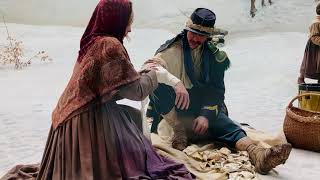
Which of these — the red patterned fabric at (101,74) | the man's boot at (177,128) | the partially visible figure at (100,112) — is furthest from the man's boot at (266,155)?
the red patterned fabric at (101,74)

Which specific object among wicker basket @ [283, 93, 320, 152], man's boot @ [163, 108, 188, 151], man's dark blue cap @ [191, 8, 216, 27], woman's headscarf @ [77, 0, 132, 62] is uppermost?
woman's headscarf @ [77, 0, 132, 62]

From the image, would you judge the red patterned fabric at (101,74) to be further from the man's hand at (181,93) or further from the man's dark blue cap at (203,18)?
the man's dark blue cap at (203,18)

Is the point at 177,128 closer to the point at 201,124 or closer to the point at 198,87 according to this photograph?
the point at 201,124

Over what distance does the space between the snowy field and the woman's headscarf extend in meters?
1.75

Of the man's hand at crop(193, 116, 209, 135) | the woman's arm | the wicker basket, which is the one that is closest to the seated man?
the man's hand at crop(193, 116, 209, 135)

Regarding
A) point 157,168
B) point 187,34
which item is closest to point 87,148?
point 157,168

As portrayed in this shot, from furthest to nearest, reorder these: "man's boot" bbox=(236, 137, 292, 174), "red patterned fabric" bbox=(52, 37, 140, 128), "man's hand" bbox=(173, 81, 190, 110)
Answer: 1. "man's boot" bbox=(236, 137, 292, 174)
2. "man's hand" bbox=(173, 81, 190, 110)
3. "red patterned fabric" bbox=(52, 37, 140, 128)

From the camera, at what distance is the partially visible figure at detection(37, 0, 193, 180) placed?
106 inches

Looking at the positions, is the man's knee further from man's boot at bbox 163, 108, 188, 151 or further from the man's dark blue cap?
the man's dark blue cap

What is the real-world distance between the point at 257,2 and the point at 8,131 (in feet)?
10.8

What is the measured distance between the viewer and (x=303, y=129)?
4.04 metres

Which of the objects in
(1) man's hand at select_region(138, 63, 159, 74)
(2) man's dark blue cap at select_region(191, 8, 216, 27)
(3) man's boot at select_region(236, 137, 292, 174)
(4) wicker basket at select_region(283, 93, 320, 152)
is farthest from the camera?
(4) wicker basket at select_region(283, 93, 320, 152)

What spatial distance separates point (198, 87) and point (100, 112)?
3.70 feet

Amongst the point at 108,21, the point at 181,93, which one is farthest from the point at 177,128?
the point at 108,21
